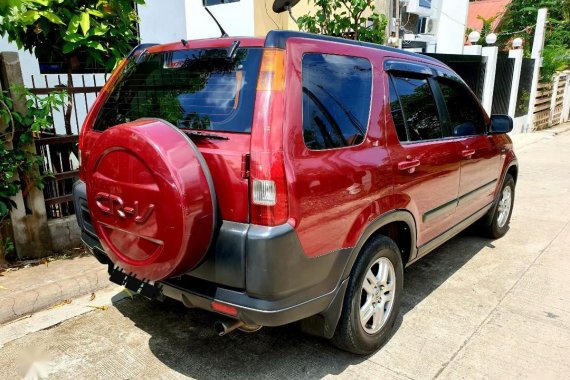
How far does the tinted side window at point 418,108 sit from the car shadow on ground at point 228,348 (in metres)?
1.34

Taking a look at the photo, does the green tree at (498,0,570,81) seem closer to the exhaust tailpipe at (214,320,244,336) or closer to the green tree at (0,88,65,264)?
the green tree at (0,88,65,264)

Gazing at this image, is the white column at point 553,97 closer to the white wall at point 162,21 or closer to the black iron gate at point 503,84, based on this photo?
the black iron gate at point 503,84

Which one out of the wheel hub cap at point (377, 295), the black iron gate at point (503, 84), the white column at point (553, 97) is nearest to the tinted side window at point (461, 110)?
the wheel hub cap at point (377, 295)

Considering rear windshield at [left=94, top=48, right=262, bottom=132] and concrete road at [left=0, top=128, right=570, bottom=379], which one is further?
concrete road at [left=0, top=128, right=570, bottom=379]

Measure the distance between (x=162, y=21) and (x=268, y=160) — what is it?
25.5ft

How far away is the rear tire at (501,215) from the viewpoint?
484 centimetres

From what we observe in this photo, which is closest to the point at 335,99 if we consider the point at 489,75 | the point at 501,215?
the point at 501,215

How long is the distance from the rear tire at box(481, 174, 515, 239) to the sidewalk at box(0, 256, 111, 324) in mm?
3880

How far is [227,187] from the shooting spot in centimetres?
219

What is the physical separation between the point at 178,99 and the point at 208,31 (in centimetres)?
1800

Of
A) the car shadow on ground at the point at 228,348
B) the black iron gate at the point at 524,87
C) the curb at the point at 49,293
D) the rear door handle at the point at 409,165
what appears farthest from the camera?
the black iron gate at the point at 524,87

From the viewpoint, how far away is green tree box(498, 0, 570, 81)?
1516 cm

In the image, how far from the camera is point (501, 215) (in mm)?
5051

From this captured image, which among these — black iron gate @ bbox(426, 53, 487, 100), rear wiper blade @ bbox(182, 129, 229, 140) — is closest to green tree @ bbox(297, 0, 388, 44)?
black iron gate @ bbox(426, 53, 487, 100)
